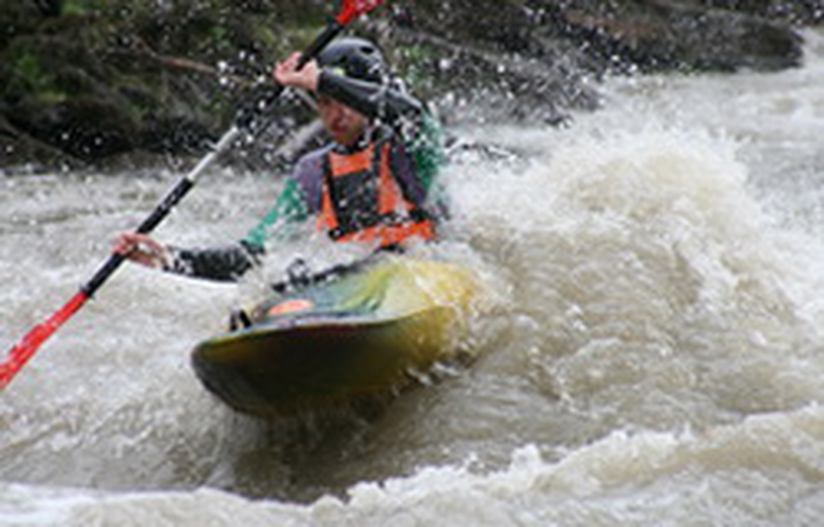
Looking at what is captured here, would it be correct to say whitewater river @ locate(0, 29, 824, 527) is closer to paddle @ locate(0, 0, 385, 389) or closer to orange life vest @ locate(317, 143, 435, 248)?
A: orange life vest @ locate(317, 143, 435, 248)

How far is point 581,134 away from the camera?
1011 centimetres

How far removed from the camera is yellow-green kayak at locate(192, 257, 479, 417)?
117 inches

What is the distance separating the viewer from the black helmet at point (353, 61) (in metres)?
4.11

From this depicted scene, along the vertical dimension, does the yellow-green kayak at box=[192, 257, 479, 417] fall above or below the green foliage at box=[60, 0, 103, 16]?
below

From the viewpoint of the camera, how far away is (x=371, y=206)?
156 inches

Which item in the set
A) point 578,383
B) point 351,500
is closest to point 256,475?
point 351,500

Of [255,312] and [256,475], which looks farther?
[255,312]

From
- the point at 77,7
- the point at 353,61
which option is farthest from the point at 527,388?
the point at 77,7

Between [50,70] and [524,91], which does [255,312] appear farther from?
[524,91]

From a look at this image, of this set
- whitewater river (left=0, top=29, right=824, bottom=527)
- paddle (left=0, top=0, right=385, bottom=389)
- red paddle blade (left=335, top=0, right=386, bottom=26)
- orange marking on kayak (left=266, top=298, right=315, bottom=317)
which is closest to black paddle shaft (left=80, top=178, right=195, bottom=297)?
paddle (left=0, top=0, right=385, bottom=389)

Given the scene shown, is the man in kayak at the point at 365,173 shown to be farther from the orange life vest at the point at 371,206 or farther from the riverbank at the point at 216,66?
the riverbank at the point at 216,66

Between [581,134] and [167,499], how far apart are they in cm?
817

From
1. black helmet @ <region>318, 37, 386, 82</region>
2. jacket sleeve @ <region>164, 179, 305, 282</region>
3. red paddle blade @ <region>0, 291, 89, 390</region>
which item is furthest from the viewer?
black helmet @ <region>318, 37, 386, 82</region>

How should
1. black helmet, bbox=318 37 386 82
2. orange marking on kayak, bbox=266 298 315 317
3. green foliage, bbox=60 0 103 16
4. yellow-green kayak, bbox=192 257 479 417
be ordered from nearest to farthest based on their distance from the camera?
yellow-green kayak, bbox=192 257 479 417 → orange marking on kayak, bbox=266 298 315 317 → black helmet, bbox=318 37 386 82 → green foliage, bbox=60 0 103 16
